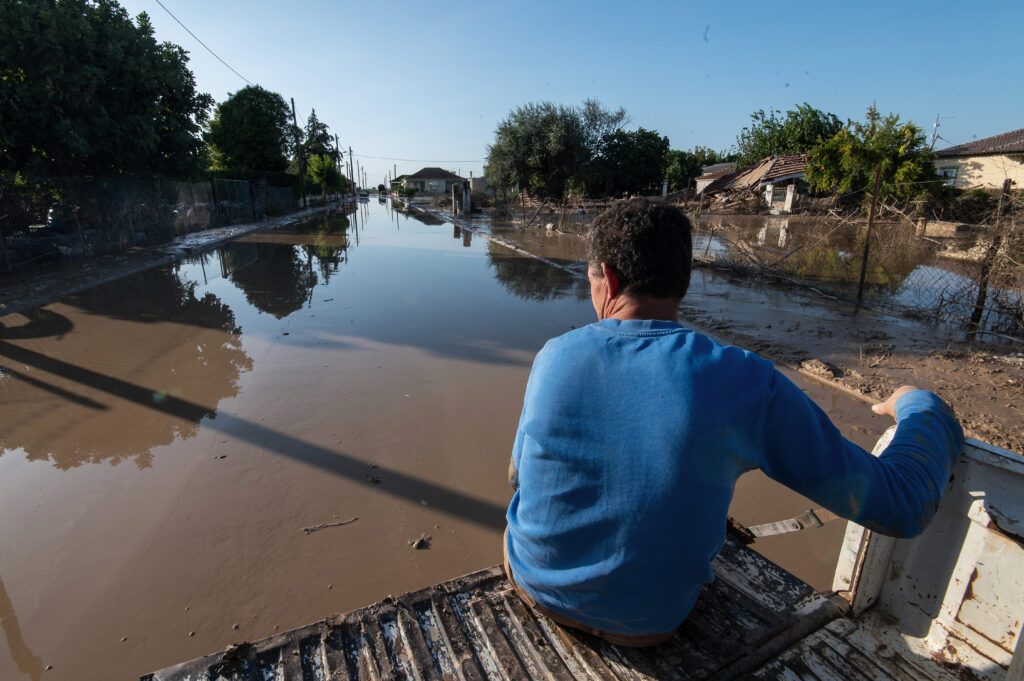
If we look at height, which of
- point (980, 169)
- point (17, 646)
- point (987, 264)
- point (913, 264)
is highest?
point (980, 169)

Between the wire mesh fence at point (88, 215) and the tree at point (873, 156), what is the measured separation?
23.5 meters

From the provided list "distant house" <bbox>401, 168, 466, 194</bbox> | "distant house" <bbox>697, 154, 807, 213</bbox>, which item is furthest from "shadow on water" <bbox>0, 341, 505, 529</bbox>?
"distant house" <bbox>401, 168, 466, 194</bbox>

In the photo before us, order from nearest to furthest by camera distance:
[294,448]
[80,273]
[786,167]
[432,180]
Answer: [294,448], [80,273], [786,167], [432,180]

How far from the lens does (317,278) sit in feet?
34.3

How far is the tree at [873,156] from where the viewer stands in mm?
18531

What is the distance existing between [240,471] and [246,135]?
30.0 meters

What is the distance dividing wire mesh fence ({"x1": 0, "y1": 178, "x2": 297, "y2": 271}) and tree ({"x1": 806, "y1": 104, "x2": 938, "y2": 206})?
2351 cm

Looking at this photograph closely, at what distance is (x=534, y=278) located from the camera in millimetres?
10977

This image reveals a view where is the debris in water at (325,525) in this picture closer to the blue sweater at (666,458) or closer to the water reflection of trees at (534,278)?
the blue sweater at (666,458)

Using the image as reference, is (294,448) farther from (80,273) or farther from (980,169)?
(980,169)

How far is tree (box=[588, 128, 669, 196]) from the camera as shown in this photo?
33.3 metres

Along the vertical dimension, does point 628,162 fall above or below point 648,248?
above

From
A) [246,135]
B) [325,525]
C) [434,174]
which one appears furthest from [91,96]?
[434,174]

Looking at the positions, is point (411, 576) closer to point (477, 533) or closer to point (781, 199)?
point (477, 533)
